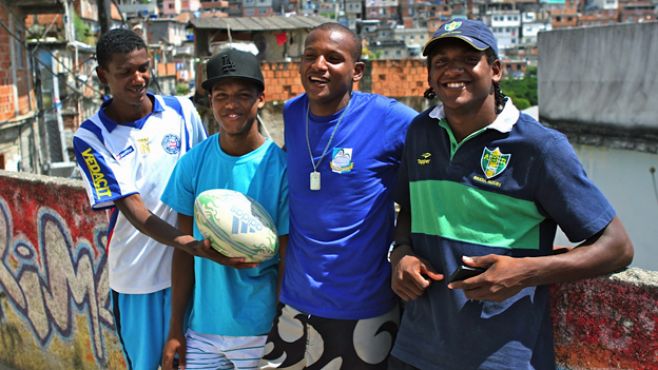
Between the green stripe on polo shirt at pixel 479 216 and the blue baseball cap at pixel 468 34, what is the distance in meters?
0.47

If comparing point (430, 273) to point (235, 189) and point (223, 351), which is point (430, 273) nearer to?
point (235, 189)

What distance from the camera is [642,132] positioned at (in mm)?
10164

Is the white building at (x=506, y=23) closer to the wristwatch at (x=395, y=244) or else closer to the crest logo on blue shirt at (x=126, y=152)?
the crest logo on blue shirt at (x=126, y=152)

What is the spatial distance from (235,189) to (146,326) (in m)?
0.92

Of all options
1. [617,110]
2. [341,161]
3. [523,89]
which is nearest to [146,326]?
[341,161]

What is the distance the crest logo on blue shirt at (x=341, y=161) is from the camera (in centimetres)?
267

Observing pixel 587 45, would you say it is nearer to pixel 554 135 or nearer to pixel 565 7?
pixel 554 135

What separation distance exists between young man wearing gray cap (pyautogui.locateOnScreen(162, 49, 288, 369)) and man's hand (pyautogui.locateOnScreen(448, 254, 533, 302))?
103cm

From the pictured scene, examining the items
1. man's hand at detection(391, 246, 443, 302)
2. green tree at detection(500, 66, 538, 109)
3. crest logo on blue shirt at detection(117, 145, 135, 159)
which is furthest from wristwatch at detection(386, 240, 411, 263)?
green tree at detection(500, 66, 538, 109)

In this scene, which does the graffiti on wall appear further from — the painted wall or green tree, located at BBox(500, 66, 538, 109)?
green tree, located at BBox(500, 66, 538, 109)

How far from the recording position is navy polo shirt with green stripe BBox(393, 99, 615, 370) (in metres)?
2.10

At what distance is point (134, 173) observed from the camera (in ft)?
10.6

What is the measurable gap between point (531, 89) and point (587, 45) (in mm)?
65903

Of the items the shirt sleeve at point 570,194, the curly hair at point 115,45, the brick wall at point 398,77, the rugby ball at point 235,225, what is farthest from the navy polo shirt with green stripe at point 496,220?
the brick wall at point 398,77
